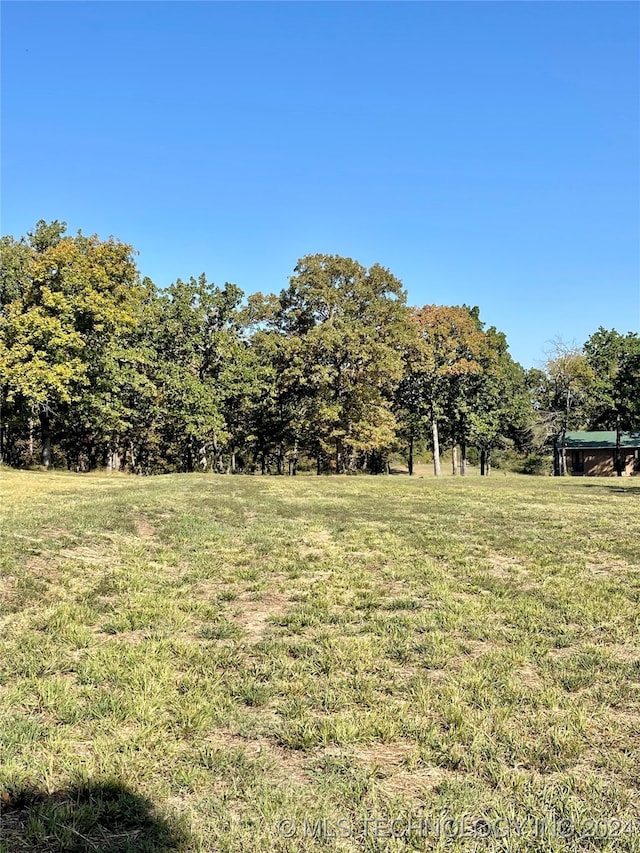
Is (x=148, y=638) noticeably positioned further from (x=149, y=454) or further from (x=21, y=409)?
(x=149, y=454)

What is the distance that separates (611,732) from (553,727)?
0.31 meters

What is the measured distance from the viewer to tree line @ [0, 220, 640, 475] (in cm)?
2677

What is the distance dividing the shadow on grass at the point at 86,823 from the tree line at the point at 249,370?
24.7 meters

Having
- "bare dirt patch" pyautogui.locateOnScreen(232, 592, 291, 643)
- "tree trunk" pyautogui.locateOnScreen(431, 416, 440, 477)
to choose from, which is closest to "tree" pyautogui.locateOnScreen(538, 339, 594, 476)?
"tree trunk" pyautogui.locateOnScreen(431, 416, 440, 477)

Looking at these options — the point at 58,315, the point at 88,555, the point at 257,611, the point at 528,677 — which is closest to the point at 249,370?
the point at 58,315

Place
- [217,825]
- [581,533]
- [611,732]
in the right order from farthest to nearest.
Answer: [581,533] → [611,732] → [217,825]

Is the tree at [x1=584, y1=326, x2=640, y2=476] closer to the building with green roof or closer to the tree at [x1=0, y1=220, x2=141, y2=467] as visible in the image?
the building with green roof

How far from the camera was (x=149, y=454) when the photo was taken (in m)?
44.1

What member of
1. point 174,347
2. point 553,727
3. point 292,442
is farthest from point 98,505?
point 292,442

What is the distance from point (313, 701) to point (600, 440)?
49551mm

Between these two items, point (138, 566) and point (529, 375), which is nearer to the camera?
point (138, 566)

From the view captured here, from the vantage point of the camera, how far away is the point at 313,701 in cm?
337

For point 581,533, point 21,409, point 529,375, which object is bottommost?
point 581,533

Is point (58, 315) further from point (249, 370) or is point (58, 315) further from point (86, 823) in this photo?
point (86, 823)
